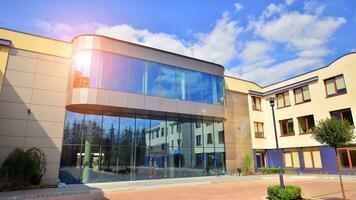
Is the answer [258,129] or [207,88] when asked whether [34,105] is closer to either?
[207,88]

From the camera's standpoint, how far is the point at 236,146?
91.2 ft

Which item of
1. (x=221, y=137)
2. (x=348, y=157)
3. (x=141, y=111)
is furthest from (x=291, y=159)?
(x=141, y=111)

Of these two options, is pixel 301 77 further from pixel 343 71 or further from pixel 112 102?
pixel 112 102

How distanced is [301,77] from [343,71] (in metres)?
4.76

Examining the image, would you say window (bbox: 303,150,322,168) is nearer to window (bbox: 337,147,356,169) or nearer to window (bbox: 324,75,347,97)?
window (bbox: 337,147,356,169)

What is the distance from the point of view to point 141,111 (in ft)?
71.6

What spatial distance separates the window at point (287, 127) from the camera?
94.3 feet

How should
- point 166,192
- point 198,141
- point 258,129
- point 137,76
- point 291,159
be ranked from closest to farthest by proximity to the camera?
point 166,192, point 137,76, point 198,141, point 291,159, point 258,129

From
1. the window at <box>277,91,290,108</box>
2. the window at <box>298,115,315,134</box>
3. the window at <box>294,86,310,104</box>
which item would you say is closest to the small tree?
the window at <box>298,115,315,134</box>

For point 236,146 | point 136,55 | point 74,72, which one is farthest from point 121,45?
point 236,146

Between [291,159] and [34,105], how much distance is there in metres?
27.2

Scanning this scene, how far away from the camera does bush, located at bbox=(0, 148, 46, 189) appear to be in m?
15.1

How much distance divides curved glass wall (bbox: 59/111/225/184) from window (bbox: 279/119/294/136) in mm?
8449

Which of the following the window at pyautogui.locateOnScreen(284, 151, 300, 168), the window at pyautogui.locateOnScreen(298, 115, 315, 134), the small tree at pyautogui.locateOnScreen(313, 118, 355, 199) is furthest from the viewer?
the window at pyautogui.locateOnScreen(284, 151, 300, 168)
